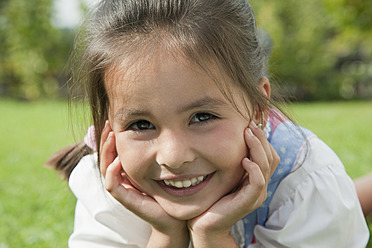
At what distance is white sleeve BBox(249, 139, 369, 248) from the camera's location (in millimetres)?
2111

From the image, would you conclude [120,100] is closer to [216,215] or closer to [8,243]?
[216,215]

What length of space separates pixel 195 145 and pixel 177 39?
1.40 ft

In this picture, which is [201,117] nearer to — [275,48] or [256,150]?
Result: [256,150]

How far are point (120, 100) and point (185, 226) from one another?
0.70m

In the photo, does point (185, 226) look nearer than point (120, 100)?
No

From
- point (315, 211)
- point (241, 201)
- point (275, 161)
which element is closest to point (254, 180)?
point (241, 201)

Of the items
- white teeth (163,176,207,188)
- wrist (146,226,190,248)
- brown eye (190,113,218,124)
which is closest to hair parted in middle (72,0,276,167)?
brown eye (190,113,218,124)

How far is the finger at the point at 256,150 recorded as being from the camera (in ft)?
6.38

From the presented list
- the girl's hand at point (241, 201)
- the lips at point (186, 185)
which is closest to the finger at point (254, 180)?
the girl's hand at point (241, 201)

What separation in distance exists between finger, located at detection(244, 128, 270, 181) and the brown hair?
5.6 inches

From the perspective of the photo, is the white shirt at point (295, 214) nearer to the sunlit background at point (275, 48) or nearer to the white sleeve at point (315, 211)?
the white sleeve at point (315, 211)

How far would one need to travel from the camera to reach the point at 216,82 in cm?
178

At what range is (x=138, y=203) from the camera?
2.05m

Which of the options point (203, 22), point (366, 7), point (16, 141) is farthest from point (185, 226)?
point (366, 7)
